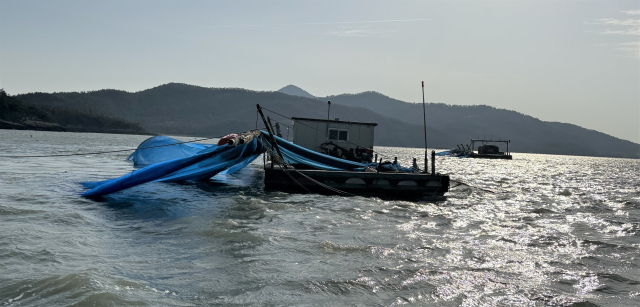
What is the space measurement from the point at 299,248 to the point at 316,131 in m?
18.5

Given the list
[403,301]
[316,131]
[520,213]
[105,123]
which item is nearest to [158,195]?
[403,301]

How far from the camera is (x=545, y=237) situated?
9570 mm

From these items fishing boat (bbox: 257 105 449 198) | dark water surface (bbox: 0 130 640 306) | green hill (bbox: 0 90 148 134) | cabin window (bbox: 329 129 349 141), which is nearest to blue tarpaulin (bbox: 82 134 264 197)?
dark water surface (bbox: 0 130 640 306)

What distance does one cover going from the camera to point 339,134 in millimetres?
26281

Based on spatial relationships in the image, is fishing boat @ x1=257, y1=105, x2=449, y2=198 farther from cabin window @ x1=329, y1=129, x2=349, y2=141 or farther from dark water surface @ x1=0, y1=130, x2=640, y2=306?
cabin window @ x1=329, y1=129, x2=349, y2=141

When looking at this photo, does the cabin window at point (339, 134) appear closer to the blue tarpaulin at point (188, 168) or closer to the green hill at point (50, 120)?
the blue tarpaulin at point (188, 168)

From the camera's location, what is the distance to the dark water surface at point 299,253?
5344mm

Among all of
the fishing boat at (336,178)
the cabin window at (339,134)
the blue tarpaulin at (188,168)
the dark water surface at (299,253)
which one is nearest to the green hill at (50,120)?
the cabin window at (339,134)

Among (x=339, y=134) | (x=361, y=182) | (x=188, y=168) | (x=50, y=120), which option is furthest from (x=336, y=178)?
(x=50, y=120)

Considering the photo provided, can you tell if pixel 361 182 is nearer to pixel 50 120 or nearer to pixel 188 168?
pixel 188 168

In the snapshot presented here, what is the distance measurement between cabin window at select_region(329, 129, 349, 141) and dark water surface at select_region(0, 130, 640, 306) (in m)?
12.9

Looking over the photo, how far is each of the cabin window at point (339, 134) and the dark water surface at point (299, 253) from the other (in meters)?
12.9

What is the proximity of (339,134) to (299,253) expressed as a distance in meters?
19.3

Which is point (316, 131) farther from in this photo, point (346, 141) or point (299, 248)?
point (299, 248)
